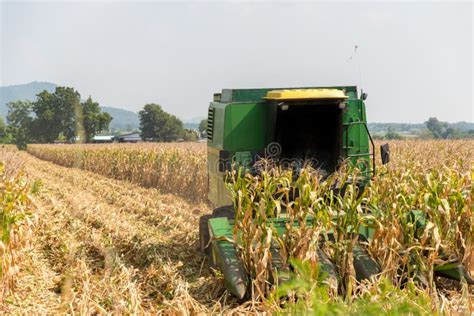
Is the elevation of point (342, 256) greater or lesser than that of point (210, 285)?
greater

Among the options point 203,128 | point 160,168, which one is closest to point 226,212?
point 160,168

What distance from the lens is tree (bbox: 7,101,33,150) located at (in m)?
82.0

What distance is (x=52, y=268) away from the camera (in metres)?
6.85

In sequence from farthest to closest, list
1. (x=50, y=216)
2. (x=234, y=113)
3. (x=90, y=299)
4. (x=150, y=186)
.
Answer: (x=150, y=186) < (x=50, y=216) < (x=234, y=113) < (x=90, y=299)

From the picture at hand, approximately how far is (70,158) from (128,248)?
74.2ft

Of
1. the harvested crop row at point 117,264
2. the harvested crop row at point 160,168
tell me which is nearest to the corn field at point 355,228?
the harvested crop row at point 117,264

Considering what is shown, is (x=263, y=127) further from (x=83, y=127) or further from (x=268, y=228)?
(x=83, y=127)

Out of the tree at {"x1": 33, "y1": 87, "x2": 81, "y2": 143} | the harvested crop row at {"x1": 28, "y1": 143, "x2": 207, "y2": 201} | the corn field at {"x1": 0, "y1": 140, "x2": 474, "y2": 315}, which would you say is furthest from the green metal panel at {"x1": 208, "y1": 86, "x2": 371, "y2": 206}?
the tree at {"x1": 33, "y1": 87, "x2": 81, "y2": 143}

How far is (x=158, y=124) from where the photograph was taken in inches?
3556

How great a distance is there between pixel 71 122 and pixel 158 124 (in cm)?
1410

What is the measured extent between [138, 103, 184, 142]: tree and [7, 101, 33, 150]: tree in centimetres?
1678

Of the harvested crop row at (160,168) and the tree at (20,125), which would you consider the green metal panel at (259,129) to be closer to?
the harvested crop row at (160,168)

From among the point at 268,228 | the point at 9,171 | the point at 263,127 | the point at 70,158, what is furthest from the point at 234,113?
the point at 70,158

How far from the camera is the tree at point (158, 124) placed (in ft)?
291
